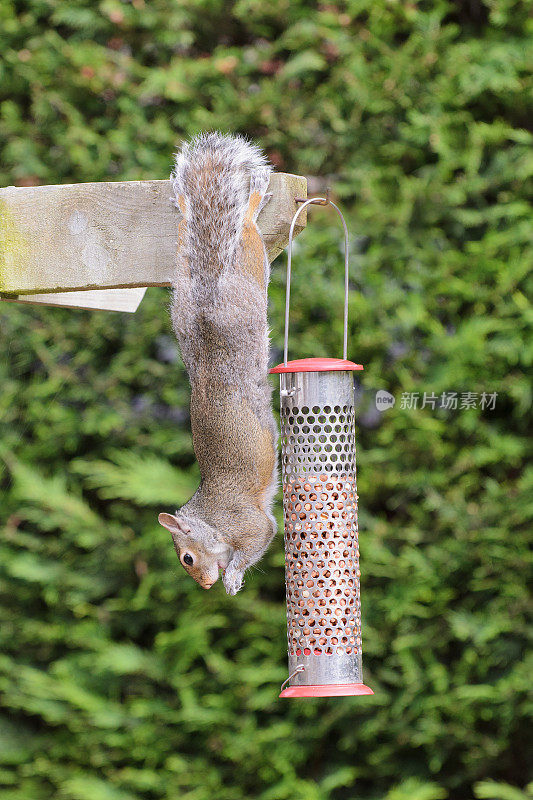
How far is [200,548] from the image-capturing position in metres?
1.44

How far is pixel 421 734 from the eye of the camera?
223cm

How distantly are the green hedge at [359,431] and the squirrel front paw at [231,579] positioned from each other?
2.60 feet

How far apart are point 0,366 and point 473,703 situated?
1.54 m

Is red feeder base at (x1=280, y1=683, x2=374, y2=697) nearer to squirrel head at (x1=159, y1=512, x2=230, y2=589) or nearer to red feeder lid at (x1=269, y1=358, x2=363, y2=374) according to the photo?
squirrel head at (x1=159, y1=512, x2=230, y2=589)

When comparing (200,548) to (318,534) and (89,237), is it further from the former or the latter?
(89,237)

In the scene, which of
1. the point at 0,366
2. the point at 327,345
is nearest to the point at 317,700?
the point at 327,345

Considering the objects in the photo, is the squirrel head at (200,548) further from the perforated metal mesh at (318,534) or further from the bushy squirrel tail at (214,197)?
the bushy squirrel tail at (214,197)

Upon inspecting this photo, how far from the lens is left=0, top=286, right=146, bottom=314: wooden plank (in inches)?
55.6

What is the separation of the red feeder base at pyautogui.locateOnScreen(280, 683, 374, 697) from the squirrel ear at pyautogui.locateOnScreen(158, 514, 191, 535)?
28 centimetres

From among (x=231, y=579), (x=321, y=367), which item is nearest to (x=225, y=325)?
(x=321, y=367)

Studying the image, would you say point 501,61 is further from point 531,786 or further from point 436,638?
point 531,786

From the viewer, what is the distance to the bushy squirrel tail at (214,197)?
4.02 feet

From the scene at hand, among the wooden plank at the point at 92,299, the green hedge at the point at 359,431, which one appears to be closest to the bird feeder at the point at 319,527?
the wooden plank at the point at 92,299

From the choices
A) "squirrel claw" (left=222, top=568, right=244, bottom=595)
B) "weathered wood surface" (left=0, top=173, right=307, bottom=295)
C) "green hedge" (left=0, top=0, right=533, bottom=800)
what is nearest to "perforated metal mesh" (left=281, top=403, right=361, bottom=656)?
"squirrel claw" (left=222, top=568, right=244, bottom=595)
